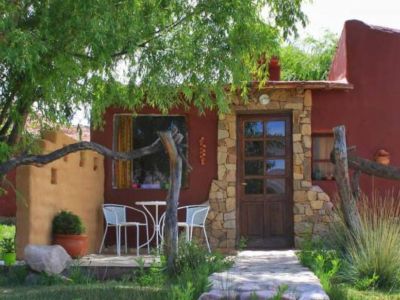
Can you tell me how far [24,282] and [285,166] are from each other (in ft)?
16.9

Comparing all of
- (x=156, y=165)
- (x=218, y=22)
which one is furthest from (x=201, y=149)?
(x=218, y=22)

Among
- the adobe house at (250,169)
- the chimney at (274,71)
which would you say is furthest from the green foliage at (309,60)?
the adobe house at (250,169)

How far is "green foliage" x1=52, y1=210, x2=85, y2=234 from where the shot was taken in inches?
354

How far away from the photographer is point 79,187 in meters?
10.2

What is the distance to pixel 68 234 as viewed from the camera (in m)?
9.00

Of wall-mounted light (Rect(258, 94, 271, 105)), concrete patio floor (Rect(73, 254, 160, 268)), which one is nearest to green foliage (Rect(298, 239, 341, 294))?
concrete patio floor (Rect(73, 254, 160, 268))

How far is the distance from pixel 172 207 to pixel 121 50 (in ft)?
6.13

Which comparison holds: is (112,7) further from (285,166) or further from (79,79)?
(285,166)

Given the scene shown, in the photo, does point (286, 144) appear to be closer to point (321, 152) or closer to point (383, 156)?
point (321, 152)

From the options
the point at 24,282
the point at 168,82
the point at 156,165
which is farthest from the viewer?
the point at 156,165

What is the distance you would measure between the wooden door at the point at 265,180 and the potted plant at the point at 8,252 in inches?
160

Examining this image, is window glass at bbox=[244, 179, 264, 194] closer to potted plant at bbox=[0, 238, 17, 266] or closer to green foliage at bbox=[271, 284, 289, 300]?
potted plant at bbox=[0, 238, 17, 266]

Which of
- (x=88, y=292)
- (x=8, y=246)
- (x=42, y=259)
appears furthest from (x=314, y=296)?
(x=8, y=246)

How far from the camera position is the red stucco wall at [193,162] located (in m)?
11.4
